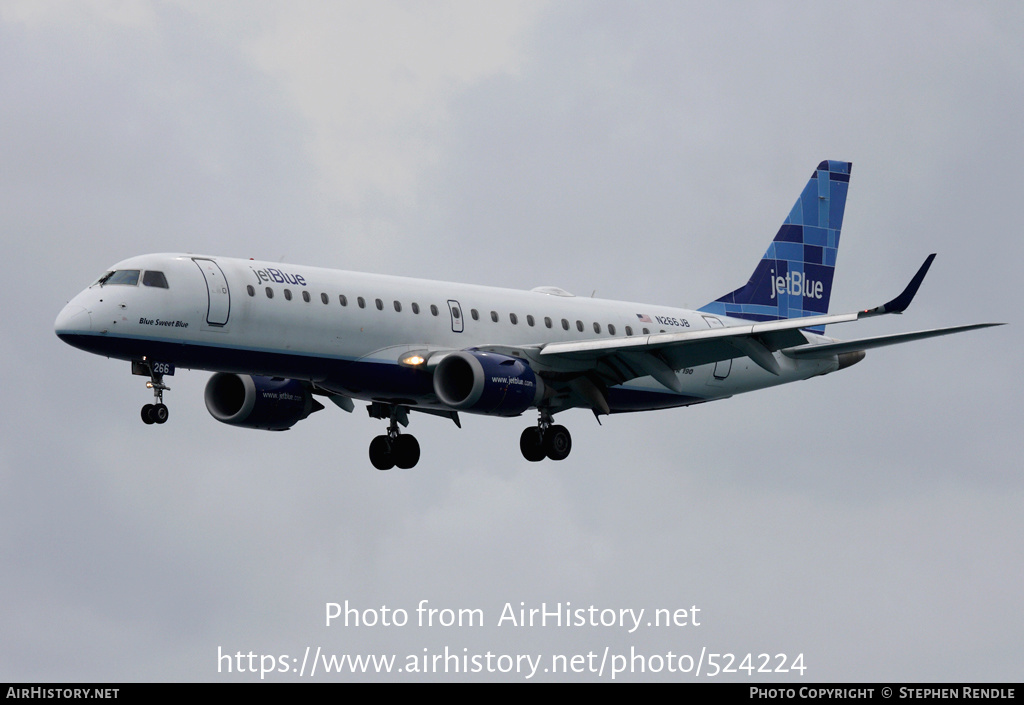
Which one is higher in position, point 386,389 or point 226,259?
point 226,259

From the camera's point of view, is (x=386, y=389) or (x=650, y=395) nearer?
(x=386, y=389)

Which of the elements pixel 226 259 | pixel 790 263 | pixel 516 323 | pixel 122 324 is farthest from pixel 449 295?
pixel 790 263

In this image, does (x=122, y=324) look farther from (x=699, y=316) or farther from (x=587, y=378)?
(x=699, y=316)

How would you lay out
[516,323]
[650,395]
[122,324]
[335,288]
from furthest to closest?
[650,395]
[516,323]
[335,288]
[122,324]

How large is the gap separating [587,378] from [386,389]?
6033 mm

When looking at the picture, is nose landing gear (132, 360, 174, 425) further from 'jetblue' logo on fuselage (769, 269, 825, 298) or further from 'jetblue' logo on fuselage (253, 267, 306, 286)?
'jetblue' logo on fuselage (769, 269, 825, 298)

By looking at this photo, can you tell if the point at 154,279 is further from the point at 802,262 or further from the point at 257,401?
the point at 802,262

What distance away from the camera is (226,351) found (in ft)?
137

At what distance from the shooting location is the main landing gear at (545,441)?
47094 millimetres

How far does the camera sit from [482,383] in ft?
144

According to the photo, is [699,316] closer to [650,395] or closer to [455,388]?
[650,395]

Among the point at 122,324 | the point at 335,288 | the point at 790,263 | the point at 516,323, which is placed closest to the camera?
the point at 122,324

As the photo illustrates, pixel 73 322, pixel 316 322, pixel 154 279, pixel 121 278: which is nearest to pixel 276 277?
pixel 316 322

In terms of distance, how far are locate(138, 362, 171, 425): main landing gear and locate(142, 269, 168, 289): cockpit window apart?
185cm
